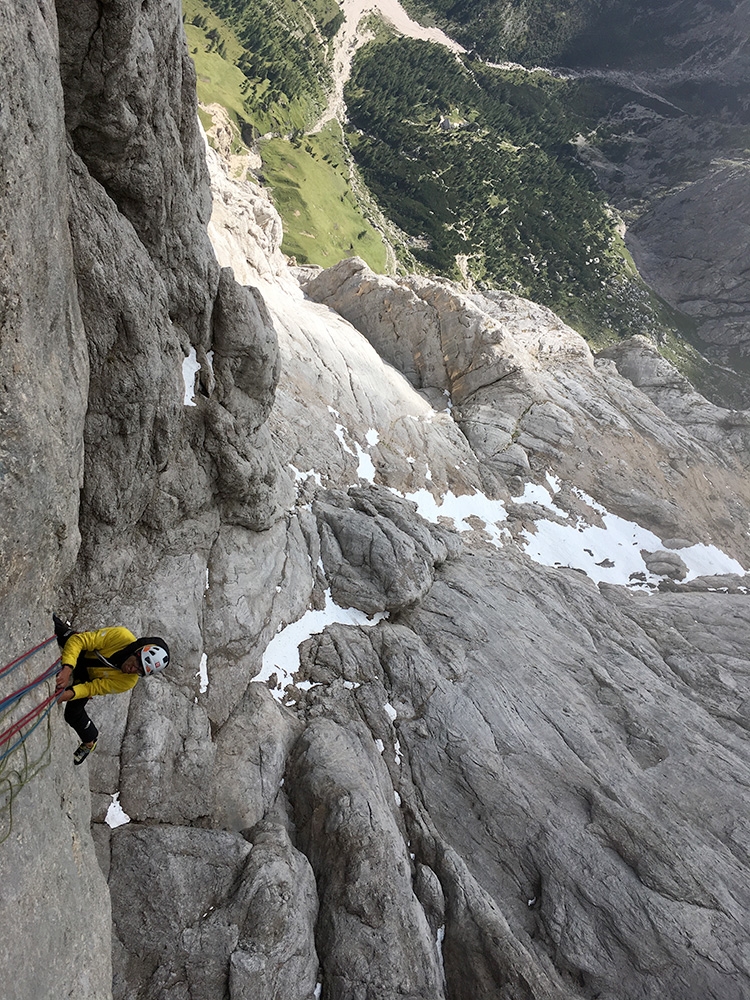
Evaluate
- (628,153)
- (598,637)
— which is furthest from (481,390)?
(628,153)

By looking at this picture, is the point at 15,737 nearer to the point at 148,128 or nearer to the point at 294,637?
the point at 294,637

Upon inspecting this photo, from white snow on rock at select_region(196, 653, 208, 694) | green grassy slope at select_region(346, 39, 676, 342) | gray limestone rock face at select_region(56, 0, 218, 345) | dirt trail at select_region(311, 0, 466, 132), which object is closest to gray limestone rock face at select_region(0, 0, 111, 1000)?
gray limestone rock face at select_region(56, 0, 218, 345)

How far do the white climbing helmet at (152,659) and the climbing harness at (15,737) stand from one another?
1.46m

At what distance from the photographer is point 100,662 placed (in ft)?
29.5

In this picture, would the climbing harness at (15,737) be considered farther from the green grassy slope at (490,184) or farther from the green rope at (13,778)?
the green grassy slope at (490,184)

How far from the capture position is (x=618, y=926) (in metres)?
16.0

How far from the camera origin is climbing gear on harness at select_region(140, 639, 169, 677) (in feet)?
27.9

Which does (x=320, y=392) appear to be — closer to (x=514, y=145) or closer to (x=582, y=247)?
(x=582, y=247)

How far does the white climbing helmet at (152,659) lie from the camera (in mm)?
8516

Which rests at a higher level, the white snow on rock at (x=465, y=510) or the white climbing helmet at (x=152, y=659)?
the white climbing helmet at (x=152, y=659)

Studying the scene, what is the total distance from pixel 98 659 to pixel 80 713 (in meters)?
1.54

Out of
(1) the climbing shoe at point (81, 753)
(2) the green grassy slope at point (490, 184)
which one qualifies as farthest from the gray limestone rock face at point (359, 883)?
(2) the green grassy slope at point (490, 184)

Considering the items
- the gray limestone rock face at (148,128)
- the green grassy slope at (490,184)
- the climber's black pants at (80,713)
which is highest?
the green grassy slope at (490,184)

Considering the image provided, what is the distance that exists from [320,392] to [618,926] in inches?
1260
